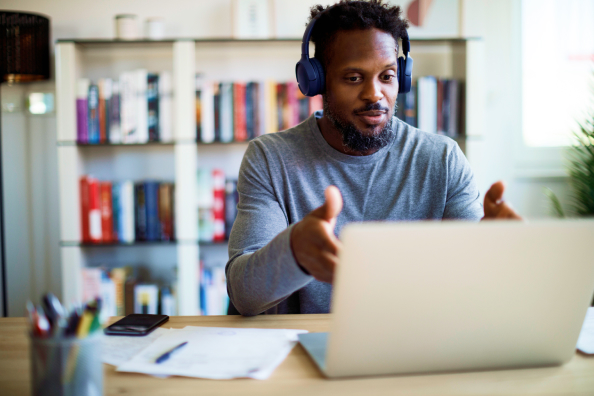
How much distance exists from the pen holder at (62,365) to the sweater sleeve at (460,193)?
0.92 m

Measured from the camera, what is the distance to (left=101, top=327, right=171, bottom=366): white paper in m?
0.67

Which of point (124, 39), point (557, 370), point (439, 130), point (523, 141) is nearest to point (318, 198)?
point (557, 370)

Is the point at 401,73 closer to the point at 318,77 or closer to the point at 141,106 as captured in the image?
the point at 318,77

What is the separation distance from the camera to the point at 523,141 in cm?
246

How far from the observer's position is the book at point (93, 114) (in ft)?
7.05

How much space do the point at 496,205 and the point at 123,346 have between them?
2.06 ft

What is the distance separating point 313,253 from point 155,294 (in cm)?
170

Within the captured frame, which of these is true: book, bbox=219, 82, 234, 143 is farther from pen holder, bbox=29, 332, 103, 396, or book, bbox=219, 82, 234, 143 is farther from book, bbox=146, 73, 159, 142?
pen holder, bbox=29, 332, 103, 396

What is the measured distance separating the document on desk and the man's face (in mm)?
582

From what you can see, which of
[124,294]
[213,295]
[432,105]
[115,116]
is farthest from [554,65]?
[124,294]

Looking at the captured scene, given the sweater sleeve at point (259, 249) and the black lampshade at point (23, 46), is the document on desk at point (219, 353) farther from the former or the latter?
the black lampshade at point (23, 46)

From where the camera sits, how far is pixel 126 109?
2.17 meters

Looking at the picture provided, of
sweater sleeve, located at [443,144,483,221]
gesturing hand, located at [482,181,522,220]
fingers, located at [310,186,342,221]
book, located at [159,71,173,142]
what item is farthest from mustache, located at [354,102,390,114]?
book, located at [159,71,173,142]

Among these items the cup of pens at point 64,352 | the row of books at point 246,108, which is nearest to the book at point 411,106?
the row of books at point 246,108
